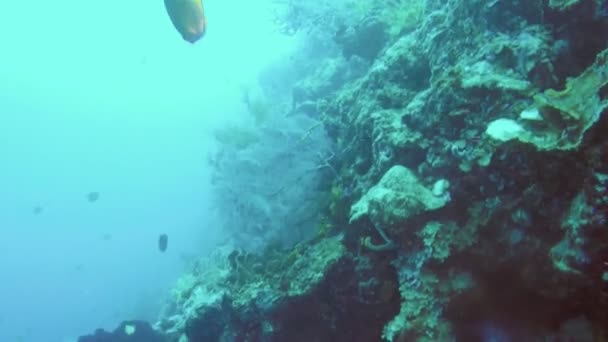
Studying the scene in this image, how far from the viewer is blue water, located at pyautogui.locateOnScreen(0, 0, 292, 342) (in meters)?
65.0

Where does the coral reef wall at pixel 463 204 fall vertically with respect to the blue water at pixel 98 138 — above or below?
below

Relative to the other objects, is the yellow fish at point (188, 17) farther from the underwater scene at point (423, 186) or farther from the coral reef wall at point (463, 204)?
the coral reef wall at point (463, 204)

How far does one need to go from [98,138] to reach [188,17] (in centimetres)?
10168

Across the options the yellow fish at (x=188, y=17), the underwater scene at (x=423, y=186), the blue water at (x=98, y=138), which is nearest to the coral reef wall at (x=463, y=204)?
the underwater scene at (x=423, y=186)

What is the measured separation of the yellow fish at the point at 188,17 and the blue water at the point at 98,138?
47161 millimetres

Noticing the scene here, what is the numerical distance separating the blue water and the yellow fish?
155 ft

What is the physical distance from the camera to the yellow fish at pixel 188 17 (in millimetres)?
2953

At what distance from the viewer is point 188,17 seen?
3012 millimetres

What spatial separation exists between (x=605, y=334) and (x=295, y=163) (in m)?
6.11

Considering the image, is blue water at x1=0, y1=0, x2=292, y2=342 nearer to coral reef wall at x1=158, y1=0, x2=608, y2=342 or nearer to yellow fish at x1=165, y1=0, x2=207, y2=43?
coral reef wall at x1=158, y1=0, x2=608, y2=342

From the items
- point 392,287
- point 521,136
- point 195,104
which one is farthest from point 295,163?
point 195,104

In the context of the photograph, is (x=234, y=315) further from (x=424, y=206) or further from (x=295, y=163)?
(x=295, y=163)

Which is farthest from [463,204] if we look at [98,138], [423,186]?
[98,138]

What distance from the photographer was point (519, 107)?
327 centimetres
